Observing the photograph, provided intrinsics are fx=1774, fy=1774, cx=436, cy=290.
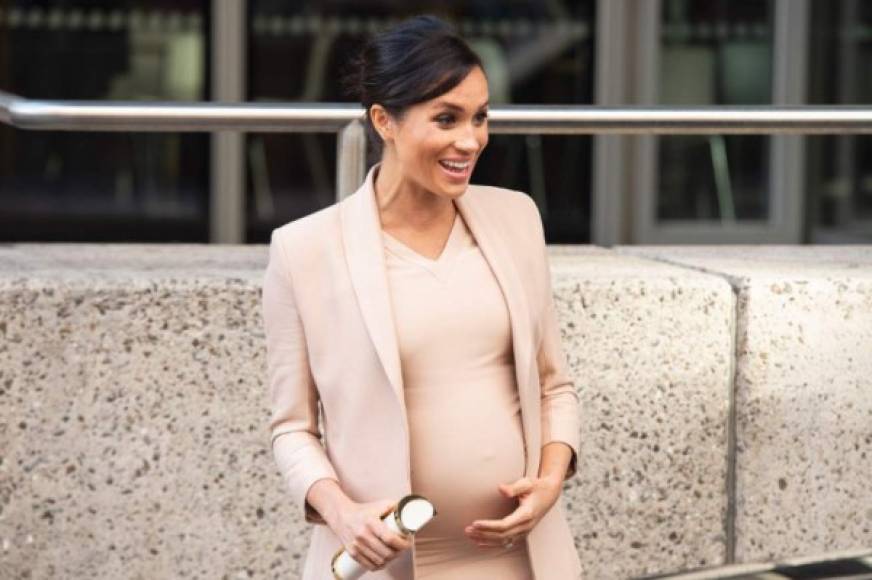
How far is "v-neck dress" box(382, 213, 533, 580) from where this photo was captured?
7.95 feet

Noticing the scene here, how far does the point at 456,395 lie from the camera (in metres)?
2.43

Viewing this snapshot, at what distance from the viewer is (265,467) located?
167 inches

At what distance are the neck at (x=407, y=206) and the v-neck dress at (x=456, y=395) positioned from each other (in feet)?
0.12

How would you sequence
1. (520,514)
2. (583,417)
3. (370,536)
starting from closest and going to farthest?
(370,536)
(520,514)
(583,417)

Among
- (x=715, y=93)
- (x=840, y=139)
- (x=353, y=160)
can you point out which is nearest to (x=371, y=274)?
(x=353, y=160)

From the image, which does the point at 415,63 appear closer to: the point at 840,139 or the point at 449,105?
the point at 449,105

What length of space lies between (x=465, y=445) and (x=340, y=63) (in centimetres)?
639

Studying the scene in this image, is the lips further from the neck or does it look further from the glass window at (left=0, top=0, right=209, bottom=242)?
the glass window at (left=0, top=0, right=209, bottom=242)

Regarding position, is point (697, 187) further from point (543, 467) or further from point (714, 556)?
point (543, 467)

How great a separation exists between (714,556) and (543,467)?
Answer: 6.64 feet

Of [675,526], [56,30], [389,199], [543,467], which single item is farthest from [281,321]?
[56,30]

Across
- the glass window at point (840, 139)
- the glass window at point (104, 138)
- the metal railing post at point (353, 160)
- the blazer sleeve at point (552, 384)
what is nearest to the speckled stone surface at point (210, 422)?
the metal railing post at point (353, 160)

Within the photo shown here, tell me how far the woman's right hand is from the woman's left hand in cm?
11

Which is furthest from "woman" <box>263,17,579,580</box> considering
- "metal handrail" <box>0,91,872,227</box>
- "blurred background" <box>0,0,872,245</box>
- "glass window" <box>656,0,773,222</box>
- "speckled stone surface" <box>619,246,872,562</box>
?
"glass window" <box>656,0,773,222</box>
